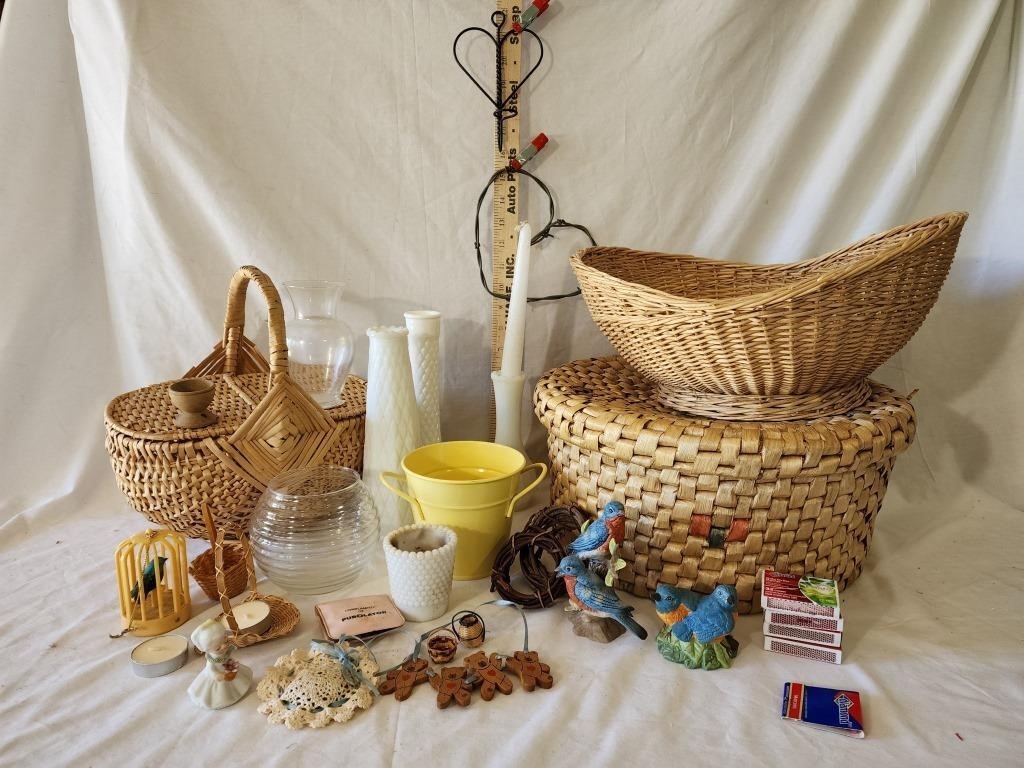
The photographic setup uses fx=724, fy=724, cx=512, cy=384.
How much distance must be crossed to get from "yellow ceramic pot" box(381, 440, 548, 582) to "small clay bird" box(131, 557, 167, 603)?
0.33 metres

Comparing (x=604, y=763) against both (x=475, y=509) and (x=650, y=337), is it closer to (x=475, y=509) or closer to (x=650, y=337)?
(x=475, y=509)

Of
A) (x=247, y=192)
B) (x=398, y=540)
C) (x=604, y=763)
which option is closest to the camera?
(x=604, y=763)

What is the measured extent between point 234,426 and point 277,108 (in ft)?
2.00

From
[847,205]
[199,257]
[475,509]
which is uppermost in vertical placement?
[847,205]

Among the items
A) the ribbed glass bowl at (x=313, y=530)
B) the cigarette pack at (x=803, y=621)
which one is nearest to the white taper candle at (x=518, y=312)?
the ribbed glass bowl at (x=313, y=530)

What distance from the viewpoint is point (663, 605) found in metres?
0.94

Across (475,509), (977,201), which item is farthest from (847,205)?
(475,509)

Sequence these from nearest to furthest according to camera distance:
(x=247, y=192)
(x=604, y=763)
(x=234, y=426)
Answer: (x=604, y=763)
(x=234, y=426)
(x=247, y=192)

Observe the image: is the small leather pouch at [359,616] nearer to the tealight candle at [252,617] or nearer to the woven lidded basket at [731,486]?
the tealight candle at [252,617]

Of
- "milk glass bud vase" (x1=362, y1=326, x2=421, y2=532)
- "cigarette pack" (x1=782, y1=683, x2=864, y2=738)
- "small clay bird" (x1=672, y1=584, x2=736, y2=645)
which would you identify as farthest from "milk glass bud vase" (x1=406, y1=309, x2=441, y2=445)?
"cigarette pack" (x1=782, y1=683, x2=864, y2=738)

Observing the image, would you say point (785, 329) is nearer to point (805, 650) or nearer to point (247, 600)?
point (805, 650)

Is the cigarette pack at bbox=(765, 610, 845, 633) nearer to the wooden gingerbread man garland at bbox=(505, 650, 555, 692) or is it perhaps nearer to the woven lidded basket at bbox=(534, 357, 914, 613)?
the woven lidded basket at bbox=(534, 357, 914, 613)

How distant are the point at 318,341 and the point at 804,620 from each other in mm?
865

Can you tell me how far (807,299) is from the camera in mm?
948
